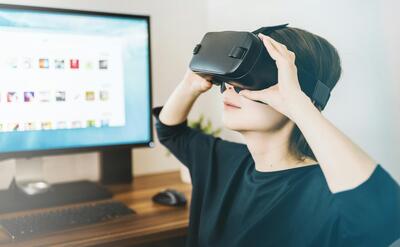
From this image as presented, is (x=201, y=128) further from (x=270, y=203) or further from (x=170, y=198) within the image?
(x=270, y=203)

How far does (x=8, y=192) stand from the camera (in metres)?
1.08

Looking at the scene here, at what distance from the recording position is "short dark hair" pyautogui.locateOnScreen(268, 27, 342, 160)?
2.08 ft

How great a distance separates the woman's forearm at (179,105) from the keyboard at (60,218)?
0.75ft

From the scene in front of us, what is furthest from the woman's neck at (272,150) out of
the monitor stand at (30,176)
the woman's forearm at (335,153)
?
the monitor stand at (30,176)

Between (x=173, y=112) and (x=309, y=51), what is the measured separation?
0.34 meters

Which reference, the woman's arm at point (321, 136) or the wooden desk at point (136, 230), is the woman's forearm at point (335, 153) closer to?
the woman's arm at point (321, 136)

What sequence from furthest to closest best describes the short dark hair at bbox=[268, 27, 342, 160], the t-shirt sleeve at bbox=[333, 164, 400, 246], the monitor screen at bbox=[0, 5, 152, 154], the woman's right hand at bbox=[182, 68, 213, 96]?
1. the monitor screen at bbox=[0, 5, 152, 154]
2. the woman's right hand at bbox=[182, 68, 213, 96]
3. the short dark hair at bbox=[268, 27, 342, 160]
4. the t-shirt sleeve at bbox=[333, 164, 400, 246]

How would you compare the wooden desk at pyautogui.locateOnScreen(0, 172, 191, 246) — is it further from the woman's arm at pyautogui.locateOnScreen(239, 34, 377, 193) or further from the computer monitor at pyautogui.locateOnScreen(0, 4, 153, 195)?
the woman's arm at pyautogui.locateOnScreen(239, 34, 377, 193)

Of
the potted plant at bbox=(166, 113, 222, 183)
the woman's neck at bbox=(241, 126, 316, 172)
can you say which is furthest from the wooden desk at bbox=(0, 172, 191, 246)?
the woman's neck at bbox=(241, 126, 316, 172)

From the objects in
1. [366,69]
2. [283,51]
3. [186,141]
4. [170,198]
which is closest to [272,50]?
[283,51]

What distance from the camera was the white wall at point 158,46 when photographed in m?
1.03

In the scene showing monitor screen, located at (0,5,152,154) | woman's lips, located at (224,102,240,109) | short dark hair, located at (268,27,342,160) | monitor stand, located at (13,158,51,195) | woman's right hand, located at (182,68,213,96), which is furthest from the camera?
monitor stand, located at (13,158,51,195)

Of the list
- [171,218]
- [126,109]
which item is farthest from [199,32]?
[171,218]

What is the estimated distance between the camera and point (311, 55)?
25.2 inches
